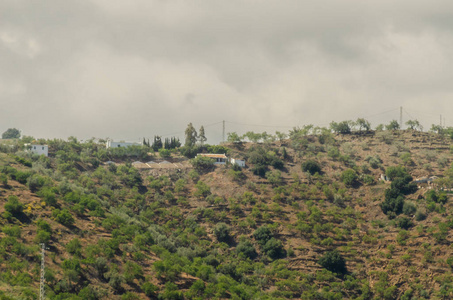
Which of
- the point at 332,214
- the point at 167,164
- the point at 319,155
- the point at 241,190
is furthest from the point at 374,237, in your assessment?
the point at 167,164

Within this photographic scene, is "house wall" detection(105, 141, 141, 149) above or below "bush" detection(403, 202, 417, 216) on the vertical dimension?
above

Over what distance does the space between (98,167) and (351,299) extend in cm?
5619

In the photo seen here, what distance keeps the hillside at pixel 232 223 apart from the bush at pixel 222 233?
0.16 metres

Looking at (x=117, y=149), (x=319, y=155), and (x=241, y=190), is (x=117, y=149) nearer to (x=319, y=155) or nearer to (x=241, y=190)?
(x=241, y=190)

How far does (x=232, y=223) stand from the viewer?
92.7 metres

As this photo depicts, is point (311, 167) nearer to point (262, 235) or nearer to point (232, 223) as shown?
point (232, 223)

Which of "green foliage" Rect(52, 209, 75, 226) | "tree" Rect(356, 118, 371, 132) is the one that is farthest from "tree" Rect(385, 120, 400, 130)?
"green foliage" Rect(52, 209, 75, 226)

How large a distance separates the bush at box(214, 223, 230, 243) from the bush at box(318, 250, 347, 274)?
1520 centimetres

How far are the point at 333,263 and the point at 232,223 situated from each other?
18.4m

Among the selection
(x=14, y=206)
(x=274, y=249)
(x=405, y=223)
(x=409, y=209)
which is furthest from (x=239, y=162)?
(x=14, y=206)

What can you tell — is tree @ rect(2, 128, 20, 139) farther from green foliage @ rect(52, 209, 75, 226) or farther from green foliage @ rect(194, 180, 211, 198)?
green foliage @ rect(52, 209, 75, 226)

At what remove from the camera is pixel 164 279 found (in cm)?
6688

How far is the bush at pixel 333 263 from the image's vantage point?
3268 inches

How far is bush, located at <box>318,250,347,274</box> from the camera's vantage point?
272 ft
